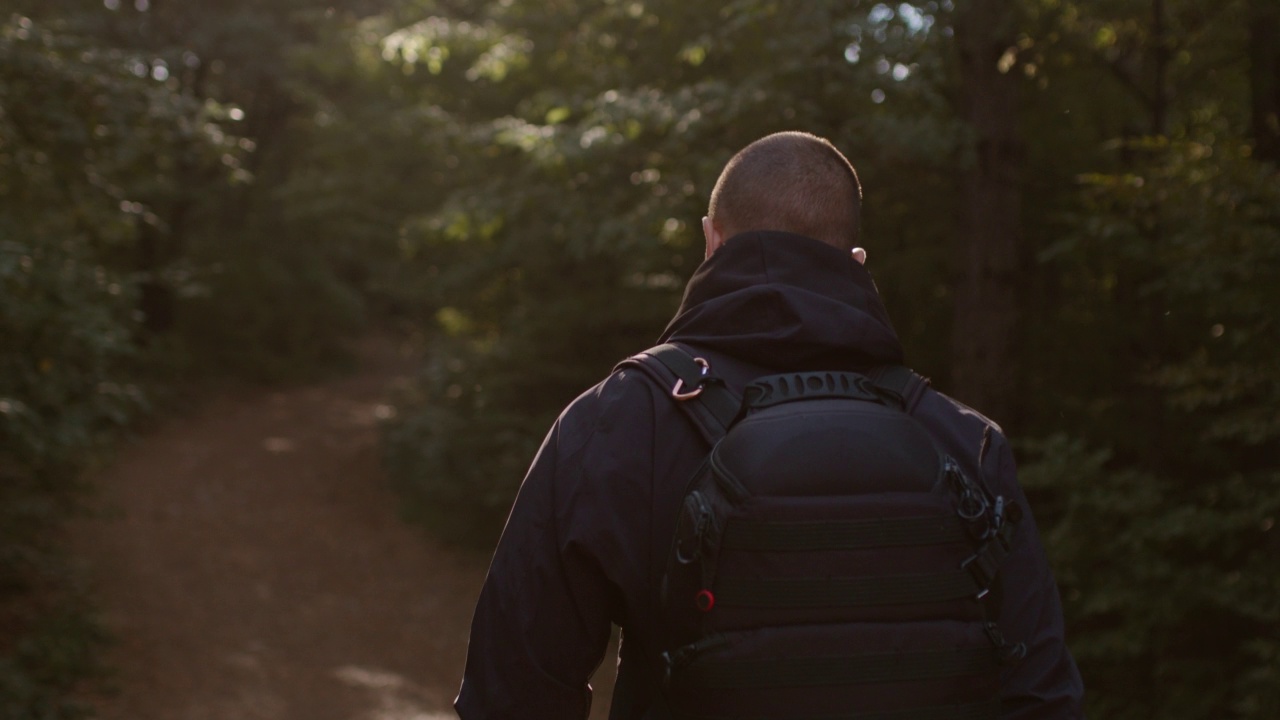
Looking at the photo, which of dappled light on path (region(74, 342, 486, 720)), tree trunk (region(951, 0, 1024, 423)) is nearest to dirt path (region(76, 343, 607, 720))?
dappled light on path (region(74, 342, 486, 720))

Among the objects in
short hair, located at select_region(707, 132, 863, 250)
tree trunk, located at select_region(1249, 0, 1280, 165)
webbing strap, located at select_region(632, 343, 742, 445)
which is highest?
tree trunk, located at select_region(1249, 0, 1280, 165)

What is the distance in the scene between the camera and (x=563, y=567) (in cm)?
182

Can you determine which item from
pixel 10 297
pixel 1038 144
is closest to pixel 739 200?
pixel 10 297

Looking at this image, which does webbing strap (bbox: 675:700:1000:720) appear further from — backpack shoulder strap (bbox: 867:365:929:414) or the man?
backpack shoulder strap (bbox: 867:365:929:414)

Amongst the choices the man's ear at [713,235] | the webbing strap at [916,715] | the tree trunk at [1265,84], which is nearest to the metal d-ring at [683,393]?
the man's ear at [713,235]

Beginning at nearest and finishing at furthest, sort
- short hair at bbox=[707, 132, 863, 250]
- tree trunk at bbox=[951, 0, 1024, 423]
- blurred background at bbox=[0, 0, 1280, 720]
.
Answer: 1. short hair at bbox=[707, 132, 863, 250]
2. blurred background at bbox=[0, 0, 1280, 720]
3. tree trunk at bbox=[951, 0, 1024, 423]

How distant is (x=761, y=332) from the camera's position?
6.23 feet

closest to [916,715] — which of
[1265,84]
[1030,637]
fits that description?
[1030,637]

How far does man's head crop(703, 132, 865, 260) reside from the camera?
6.61 ft

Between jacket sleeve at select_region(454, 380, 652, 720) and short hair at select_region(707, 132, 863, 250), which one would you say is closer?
jacket sleeve at select_region(454, 380, 652, 720)

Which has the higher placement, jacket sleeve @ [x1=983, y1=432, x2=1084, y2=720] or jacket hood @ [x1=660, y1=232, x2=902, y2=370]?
jacket hood @ [x1=660, y1=232, x2=902, y2=370]

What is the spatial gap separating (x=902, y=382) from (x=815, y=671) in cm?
52

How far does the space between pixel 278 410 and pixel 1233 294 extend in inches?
686

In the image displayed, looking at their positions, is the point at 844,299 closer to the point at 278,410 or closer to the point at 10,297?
the point at 10,297
